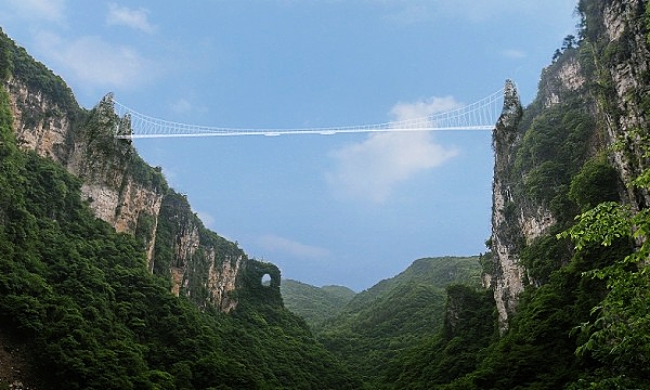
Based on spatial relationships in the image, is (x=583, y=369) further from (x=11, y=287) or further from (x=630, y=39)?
(x=11, y=287)

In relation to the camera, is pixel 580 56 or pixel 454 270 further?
pixel 454 270

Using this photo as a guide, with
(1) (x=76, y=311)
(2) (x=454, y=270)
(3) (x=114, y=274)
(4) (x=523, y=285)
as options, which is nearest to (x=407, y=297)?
(2) (x=454, y=270)

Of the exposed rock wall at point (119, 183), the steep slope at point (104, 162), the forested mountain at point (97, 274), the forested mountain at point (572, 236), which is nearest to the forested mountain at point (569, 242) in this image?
the forested mountain at point (572, 236)

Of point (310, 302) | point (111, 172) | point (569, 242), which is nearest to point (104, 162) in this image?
point (111, 172)

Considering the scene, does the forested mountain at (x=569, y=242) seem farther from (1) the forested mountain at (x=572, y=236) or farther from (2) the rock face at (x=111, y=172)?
(2) the rock face at (x=111, y=172)

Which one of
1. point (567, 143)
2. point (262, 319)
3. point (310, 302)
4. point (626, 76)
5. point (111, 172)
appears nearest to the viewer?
point (626, 76)

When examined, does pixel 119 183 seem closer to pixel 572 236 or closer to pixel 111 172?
pixel 111 172

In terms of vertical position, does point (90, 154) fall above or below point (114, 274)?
above

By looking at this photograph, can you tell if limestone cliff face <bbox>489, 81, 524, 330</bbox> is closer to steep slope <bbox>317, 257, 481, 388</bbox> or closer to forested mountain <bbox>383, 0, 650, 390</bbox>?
forested mountain <bbox>383, 0, 650, 390</bbox>
